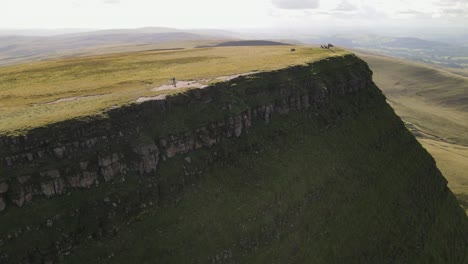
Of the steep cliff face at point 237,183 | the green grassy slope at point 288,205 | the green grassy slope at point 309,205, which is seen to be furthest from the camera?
the green grassy slope at point 309,205

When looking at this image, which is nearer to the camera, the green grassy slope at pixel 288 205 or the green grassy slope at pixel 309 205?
the green grassy slope at pixel 288 205

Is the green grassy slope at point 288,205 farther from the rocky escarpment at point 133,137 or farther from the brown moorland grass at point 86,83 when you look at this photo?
the brown moorland grass at point 86,83

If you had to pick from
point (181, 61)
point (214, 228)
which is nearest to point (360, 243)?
point (214, 228)

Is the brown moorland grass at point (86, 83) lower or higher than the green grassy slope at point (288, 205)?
higher

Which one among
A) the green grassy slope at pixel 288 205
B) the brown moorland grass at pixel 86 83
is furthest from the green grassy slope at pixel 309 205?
the brown moorland grass at pixel 86 83

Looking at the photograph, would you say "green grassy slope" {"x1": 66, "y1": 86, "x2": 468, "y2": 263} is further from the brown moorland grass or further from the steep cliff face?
the brown moorland grass

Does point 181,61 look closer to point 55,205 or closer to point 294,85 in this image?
point 294,85

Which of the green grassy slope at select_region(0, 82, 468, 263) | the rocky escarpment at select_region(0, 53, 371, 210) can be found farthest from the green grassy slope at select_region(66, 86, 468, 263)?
the rocky escarpment at select_region(0, 53, 371, 210)
